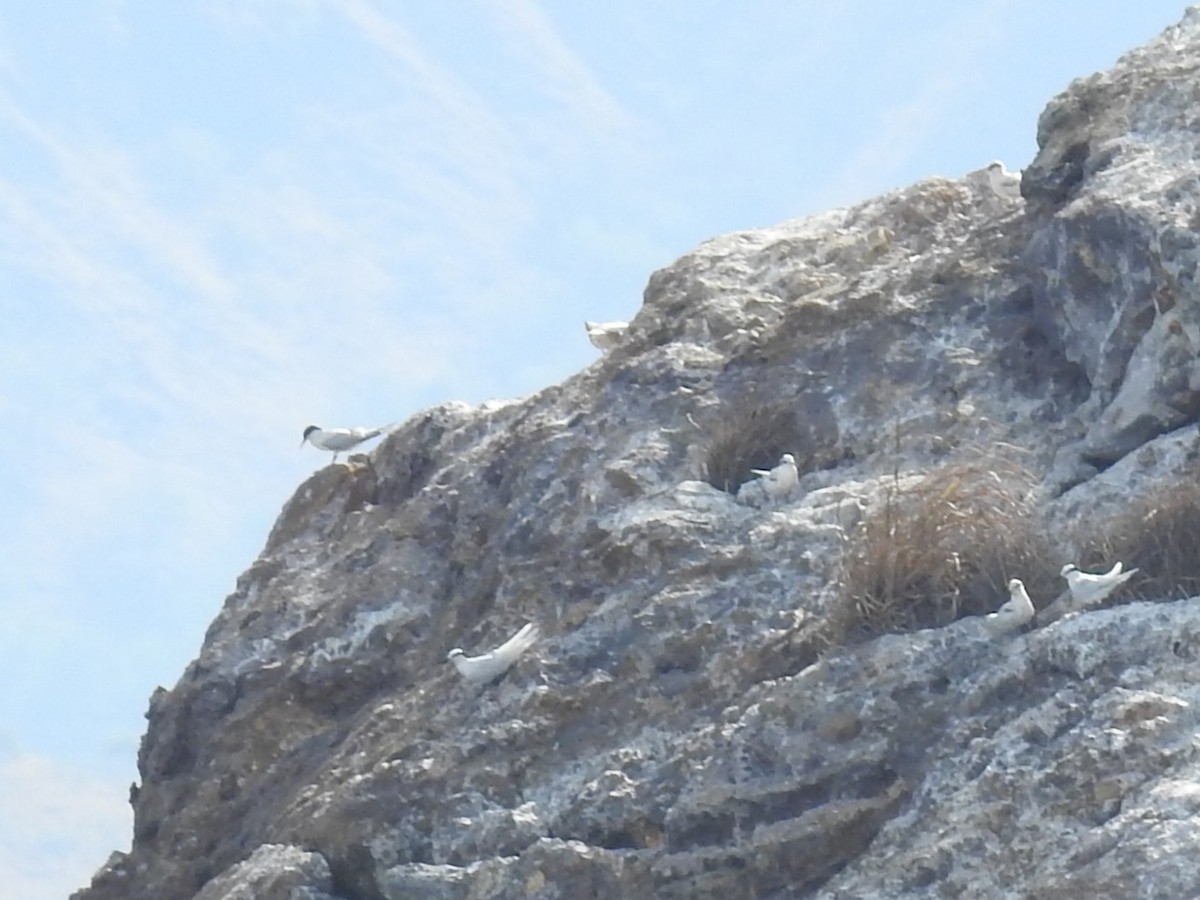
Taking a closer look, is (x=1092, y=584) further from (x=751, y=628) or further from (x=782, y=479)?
(x=782, y=479)

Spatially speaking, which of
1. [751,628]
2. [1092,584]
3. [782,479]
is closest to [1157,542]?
[1092,584]

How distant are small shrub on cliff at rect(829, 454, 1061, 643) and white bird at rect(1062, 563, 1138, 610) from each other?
0.39m

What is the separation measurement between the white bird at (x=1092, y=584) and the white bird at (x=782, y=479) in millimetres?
2140

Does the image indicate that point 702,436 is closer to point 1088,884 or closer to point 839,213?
point 839,213

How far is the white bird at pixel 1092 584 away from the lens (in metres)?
→ 9.06

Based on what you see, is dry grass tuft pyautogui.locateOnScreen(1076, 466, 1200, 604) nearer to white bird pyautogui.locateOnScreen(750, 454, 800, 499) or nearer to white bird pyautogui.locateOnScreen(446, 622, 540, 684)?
white bird pyautogui.locateOnScreen(750, 454, 800, 499)

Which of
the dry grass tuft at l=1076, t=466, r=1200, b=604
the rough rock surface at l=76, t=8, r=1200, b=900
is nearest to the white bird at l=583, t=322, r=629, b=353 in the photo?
the rough rock surface at l=76, t=8, r=1200, b=900

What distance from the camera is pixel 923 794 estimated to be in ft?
28.4

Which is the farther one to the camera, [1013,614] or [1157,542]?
[1157,542]

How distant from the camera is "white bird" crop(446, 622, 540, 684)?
10.8 metres

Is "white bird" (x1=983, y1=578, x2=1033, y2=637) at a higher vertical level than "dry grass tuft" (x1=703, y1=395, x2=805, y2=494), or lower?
lower

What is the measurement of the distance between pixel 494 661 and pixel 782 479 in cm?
180

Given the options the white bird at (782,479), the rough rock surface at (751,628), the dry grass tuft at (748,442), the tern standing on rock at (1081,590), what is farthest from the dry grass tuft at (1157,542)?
the dry grass tuft at (748,442)

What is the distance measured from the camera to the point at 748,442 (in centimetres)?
1191
